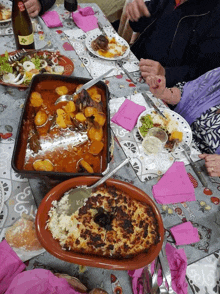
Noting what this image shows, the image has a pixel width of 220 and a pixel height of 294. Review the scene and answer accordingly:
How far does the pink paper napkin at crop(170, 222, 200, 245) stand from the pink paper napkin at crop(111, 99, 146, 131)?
59 cm

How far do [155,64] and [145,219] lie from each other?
1.23 meters

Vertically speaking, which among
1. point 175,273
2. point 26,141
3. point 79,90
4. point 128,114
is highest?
point 79,90

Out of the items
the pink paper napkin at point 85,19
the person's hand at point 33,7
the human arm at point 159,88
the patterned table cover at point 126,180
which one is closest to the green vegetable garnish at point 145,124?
the patterned table cover at point 126,180

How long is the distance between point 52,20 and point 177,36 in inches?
41.0

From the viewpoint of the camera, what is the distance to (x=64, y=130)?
112cm

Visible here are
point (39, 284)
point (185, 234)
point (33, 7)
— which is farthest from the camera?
point (33, 7)

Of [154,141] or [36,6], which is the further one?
[36,6]

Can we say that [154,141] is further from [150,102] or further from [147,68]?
[147,68]

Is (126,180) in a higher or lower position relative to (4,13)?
lower

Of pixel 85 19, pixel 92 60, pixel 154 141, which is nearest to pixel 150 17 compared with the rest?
pixel 85 19

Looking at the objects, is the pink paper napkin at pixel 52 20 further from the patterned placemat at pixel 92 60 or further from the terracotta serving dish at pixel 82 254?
the terracotta serving dish at pixel 82 254

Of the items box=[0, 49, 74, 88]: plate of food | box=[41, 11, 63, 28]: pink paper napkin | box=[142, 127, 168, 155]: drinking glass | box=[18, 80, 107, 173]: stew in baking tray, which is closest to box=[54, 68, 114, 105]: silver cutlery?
box=[18, 80, 107, 173]: stew in baking tray

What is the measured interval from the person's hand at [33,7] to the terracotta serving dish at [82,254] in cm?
154

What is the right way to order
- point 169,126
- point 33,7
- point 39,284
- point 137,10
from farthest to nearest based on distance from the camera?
point 137,10, point 33,7, point 169,126, point 39,284
